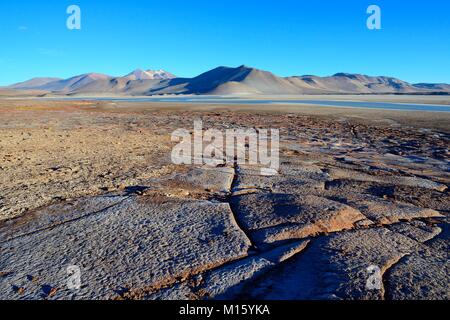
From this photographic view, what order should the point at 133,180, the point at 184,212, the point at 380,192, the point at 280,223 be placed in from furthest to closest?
the point at 133,180
the point at 380,192
the point at 184,212
the point at 280,223

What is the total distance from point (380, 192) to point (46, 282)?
3.54m

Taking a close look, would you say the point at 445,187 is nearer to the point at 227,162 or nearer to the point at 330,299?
the point at 227,162

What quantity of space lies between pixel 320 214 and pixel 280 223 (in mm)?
429

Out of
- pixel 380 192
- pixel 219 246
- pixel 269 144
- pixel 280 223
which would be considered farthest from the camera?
pixel 269 144

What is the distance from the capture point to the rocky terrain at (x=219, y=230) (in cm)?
229

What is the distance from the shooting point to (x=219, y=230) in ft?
10.2

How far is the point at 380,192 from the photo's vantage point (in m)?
4.27

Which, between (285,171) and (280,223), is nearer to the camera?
(280,223)

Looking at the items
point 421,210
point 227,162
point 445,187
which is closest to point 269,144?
point 227,162

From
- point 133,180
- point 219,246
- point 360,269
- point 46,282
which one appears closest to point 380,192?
point 360,269

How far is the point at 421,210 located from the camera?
3.67 meters

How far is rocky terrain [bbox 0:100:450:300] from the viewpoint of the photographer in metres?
2.29

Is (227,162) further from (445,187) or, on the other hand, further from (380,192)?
(445,187)
